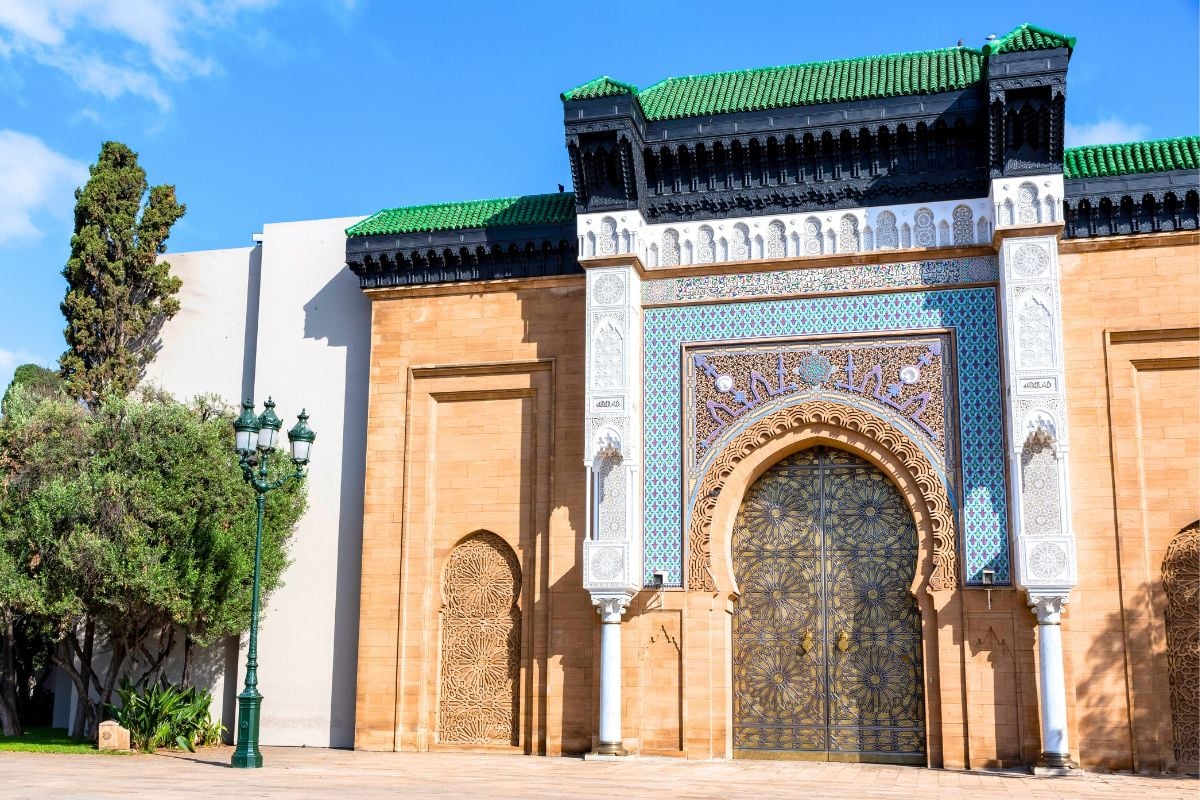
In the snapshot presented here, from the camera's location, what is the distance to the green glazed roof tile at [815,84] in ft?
40.6

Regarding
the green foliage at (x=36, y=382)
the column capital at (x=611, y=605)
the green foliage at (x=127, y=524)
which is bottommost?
the column capital at (x=611, y=605)

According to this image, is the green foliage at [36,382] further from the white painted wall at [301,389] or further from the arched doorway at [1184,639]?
the arched doorway at [1184,639]

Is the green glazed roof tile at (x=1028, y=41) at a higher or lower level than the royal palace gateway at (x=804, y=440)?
higher

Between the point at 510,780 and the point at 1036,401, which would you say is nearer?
the point at 510,780

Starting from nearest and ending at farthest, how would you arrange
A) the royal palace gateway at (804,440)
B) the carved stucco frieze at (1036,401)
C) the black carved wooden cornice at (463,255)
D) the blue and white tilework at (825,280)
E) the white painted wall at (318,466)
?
the carved stucco frieze at (1036,401)
the royal palace gateway at (804,440)
the blue and white tilework at (825,280)
the black carved wooden cornice at (463,255)
the white painted wall at (318,466)

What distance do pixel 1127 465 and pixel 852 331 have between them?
2.94 m

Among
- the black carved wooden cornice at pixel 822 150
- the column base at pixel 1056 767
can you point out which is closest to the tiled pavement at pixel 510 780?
the column base at pixel 1056 767

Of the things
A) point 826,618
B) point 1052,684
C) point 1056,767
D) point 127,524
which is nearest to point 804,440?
point 826,618

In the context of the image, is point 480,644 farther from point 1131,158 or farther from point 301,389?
point 1131,158

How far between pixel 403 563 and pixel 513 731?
7.17 ft

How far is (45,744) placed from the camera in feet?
43.3

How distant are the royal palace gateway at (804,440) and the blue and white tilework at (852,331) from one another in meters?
0.03

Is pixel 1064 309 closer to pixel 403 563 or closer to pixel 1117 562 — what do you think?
pixel 1117 562

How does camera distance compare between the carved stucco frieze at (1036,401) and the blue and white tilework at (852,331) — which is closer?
the carved stucco frieze at (1036,401)
